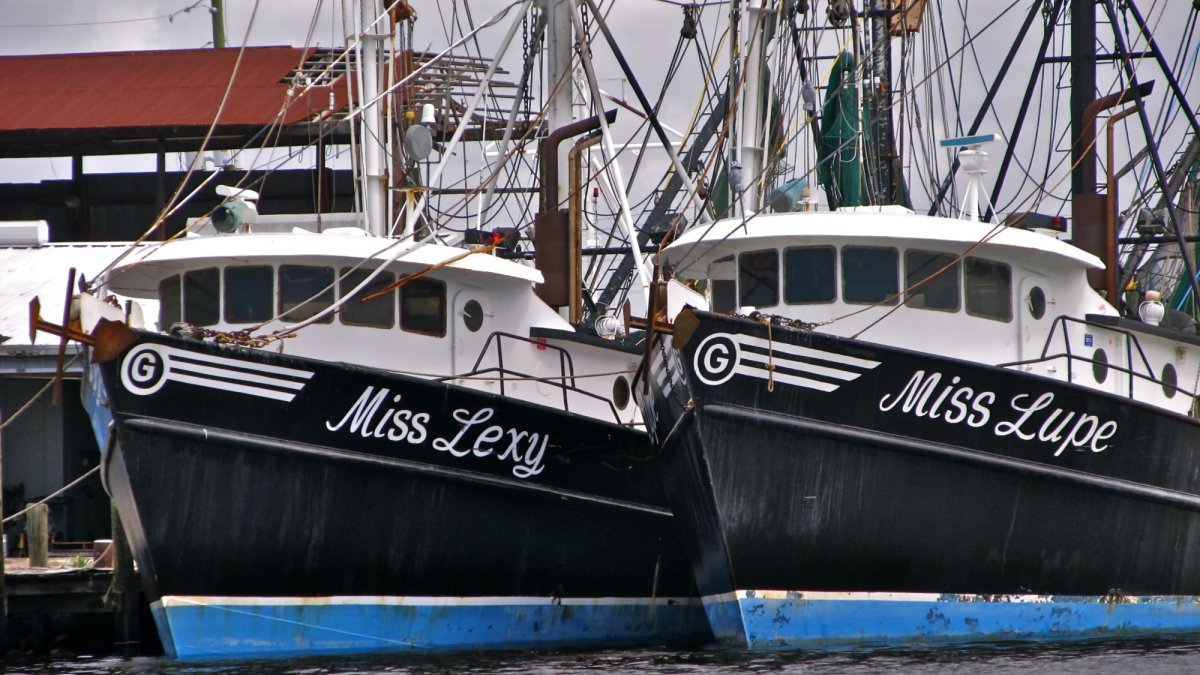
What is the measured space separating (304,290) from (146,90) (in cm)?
1837

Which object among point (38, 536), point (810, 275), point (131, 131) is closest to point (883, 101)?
point (810, 275)

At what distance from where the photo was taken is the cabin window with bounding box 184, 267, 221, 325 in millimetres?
16297

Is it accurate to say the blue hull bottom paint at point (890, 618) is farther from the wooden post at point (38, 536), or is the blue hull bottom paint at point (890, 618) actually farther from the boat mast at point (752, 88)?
the wooden post at point (38, 536)

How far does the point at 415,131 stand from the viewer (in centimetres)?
1777

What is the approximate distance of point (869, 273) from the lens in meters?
15.6

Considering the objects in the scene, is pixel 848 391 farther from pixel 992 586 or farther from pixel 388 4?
pixel 388 4

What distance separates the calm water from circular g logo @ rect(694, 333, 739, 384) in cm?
235

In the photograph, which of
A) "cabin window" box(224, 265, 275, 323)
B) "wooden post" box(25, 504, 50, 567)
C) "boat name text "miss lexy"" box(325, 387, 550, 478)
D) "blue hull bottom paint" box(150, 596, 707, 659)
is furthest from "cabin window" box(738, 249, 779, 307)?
"wooden post" box(25, 504, 50, 567)

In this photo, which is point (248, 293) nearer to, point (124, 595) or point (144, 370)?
point (144, 370)

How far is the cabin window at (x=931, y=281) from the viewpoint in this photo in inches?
614

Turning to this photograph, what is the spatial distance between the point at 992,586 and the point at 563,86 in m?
7.71

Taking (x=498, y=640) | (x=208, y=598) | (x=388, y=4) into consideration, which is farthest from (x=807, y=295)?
(x=388, y=4)

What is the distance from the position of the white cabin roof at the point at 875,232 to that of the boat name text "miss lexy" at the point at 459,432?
2370 mm

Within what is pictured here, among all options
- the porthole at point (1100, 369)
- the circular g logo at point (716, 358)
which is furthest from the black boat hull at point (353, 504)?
the porthole at point (1100, 369)
